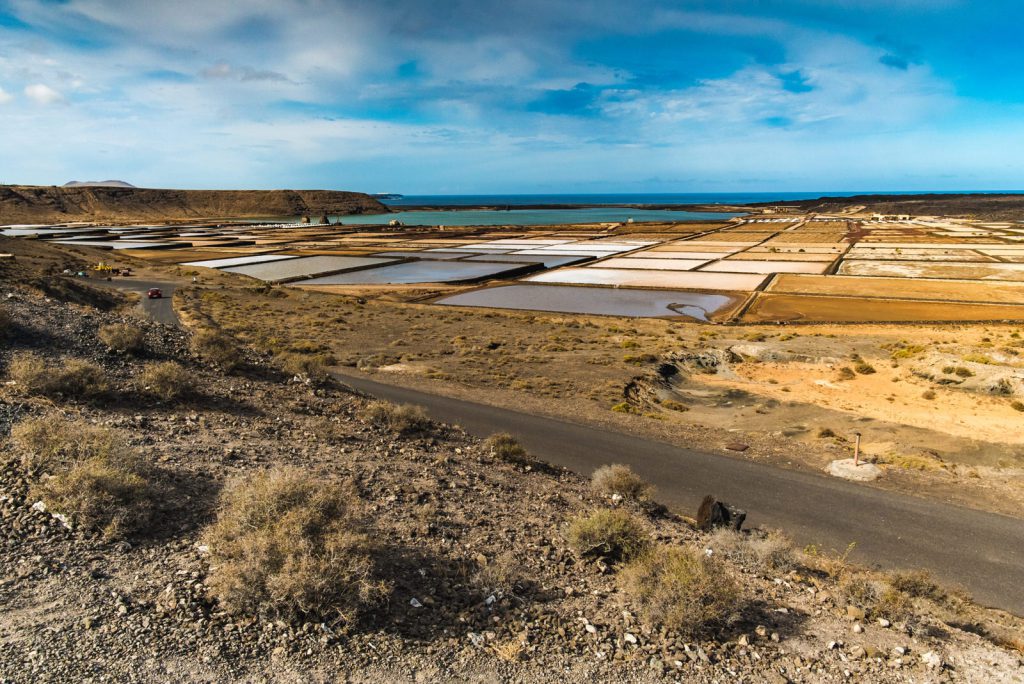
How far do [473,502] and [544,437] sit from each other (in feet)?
24.4

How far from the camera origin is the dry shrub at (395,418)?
17625 millimetres

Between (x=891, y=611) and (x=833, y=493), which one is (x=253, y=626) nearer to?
(x=891, y=611)

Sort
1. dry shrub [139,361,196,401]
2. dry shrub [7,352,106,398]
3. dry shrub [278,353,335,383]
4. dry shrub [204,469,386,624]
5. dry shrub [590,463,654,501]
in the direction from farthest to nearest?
dry shrub [278,353,335,383]
dry shrub [139,361,196,401]
dry shrub [590,463,654,501]
dry shrub [7,352,106,398]
dry shrub [204,469,386,624]

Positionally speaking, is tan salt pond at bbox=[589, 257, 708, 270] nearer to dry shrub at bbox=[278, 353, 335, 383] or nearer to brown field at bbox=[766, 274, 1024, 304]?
brown field at bbox=[766, 274, 1024, 304]

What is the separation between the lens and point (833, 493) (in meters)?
16.1

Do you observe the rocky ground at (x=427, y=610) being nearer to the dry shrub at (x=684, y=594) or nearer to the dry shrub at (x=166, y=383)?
the dry shrub at (x=684, y=594)

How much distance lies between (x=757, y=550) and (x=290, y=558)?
938 centimetres

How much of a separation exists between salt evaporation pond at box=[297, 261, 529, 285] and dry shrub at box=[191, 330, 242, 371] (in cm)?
4165

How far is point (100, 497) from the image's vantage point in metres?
9.23

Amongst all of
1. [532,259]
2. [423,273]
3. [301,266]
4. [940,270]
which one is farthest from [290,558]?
[940,270]

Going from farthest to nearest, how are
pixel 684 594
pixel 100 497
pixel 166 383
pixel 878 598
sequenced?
1. pixel 166 383
2. pixel 878 598
3. pixel 100 497
4. pixel 684 594

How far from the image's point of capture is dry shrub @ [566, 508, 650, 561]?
10.8m

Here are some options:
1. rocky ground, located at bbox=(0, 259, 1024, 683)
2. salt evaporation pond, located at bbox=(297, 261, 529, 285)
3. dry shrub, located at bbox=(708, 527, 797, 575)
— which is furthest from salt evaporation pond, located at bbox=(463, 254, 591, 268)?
rocky ground, located at bbox=(0, 259, 1024, 683)

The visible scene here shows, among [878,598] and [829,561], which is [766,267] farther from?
[878,598]
